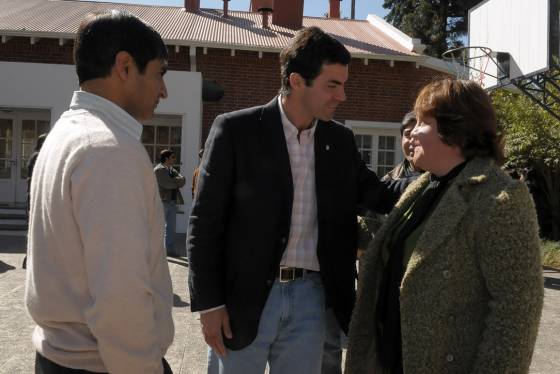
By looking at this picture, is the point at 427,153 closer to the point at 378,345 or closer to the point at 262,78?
the point at 378,345

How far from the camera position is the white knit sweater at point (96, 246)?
156cm

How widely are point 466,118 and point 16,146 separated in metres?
16.3

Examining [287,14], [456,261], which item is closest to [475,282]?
[456,261]

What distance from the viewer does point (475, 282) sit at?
189cm

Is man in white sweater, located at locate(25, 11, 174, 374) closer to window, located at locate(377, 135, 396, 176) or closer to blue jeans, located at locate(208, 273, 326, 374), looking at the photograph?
blue jeans, located at locate(208, 273, 326, 374)

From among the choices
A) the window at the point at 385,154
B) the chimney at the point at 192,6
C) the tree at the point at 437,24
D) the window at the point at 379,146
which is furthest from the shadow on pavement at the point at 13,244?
the tree at the point at 437,24

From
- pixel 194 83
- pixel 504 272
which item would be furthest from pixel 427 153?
pixel 194 83

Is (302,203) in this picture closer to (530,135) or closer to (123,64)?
(123,64)

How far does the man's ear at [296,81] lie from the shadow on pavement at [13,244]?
952 centimetres

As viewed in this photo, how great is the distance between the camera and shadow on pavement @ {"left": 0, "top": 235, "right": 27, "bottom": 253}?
10.8m

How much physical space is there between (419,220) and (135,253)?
105 centimetres

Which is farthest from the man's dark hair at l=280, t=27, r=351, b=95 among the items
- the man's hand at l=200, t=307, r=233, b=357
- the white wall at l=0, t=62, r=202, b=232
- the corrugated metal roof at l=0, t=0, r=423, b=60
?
the corrugated metal roof at l=0, t=0, r=423, b=60

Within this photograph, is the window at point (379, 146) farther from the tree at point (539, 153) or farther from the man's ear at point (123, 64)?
the man's ear at point (123, 64)

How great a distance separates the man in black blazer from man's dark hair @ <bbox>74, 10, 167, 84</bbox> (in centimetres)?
74
